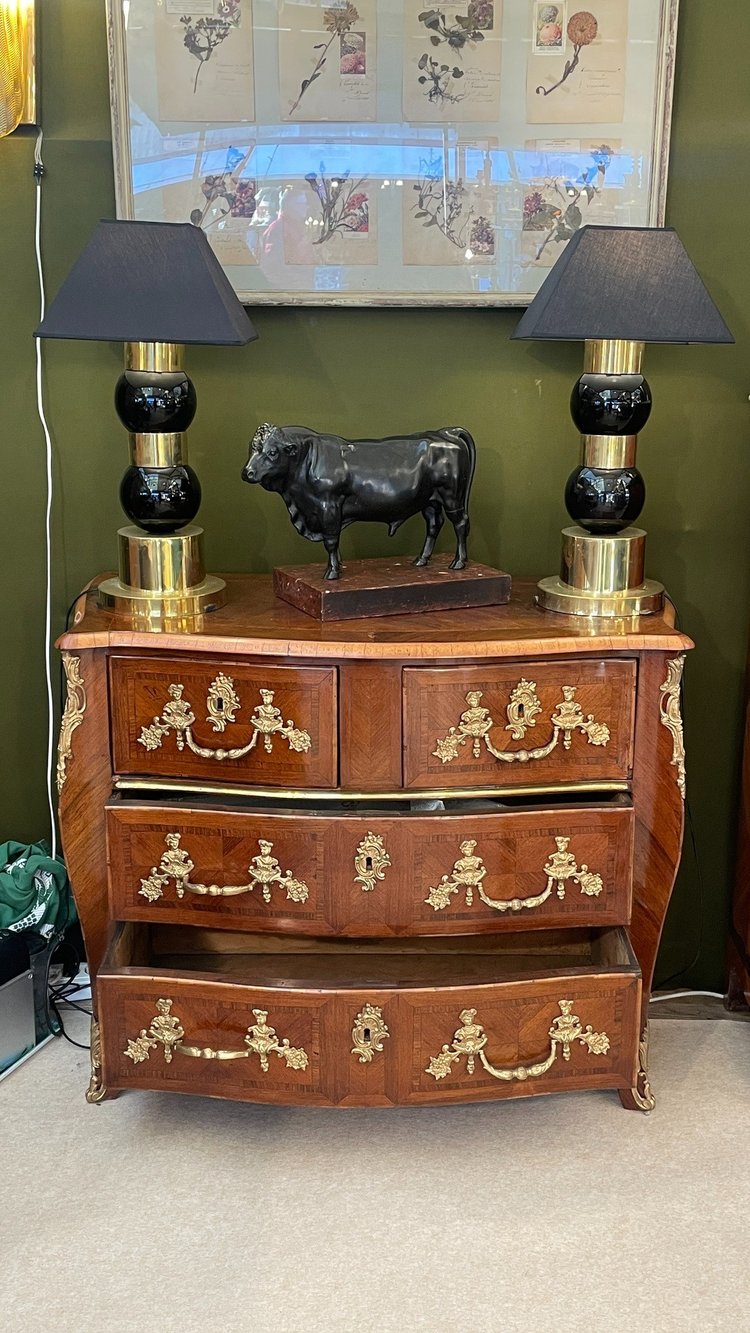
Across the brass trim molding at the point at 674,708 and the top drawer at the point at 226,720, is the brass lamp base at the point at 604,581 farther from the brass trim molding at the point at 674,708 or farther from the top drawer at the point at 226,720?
the top drawer at the point at 226,720

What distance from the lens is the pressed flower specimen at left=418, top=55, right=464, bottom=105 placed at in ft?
6.57

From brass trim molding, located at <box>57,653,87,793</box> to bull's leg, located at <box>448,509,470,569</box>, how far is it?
617mm

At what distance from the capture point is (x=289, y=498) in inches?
74.4

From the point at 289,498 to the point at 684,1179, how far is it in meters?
1.21

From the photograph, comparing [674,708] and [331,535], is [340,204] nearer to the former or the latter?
[331,535]

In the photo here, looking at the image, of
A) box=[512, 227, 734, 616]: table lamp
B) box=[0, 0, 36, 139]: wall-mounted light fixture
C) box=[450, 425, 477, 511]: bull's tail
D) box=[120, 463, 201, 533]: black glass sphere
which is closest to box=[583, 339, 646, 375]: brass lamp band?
box=[512, 227, 734, 616]: table lamp

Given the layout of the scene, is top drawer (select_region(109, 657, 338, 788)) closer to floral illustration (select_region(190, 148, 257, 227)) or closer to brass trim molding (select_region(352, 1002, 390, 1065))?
brass trim molding (select_region(352, 1002, 390, 1065))

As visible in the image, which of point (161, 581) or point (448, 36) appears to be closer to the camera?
point (161, 581)

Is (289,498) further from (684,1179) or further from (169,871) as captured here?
(684,1179)

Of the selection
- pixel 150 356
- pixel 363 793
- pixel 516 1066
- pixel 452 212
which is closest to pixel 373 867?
pixel 363 793

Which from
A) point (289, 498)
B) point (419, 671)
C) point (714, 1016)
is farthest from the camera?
point (714, 1016)

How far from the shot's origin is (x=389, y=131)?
2.03m

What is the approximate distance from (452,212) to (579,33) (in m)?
0.35

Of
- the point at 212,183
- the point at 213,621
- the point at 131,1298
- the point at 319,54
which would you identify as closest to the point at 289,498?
the point at 213,621
